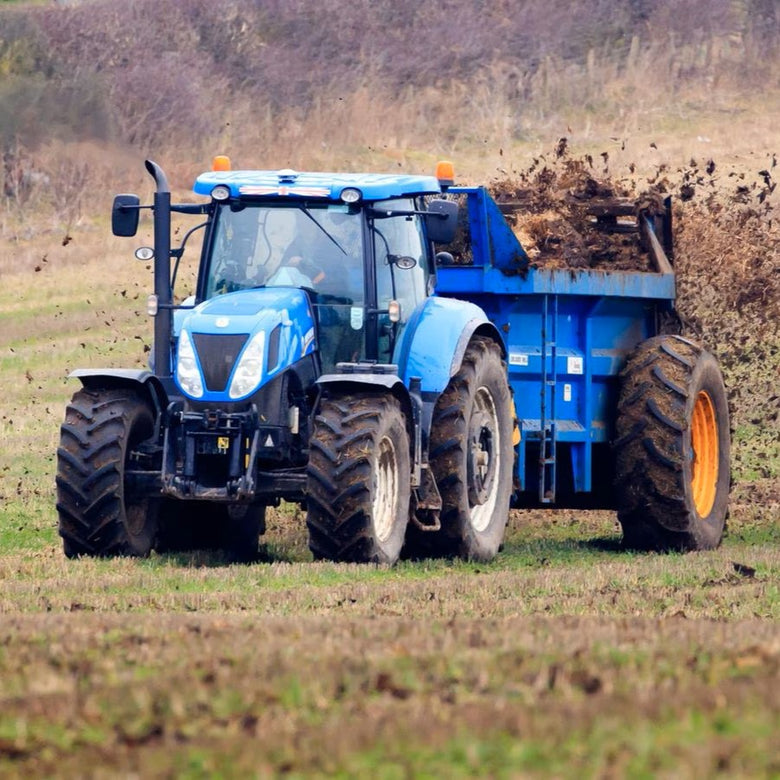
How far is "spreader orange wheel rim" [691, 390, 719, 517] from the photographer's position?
1286 centimetres

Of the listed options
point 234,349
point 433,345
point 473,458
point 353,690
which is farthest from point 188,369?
point 353,690

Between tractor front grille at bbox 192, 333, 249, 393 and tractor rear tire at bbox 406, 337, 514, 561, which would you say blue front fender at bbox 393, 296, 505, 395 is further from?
tractor front grille at bbox 192, 333, 249, 393

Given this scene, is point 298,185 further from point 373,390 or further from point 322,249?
point 373,390

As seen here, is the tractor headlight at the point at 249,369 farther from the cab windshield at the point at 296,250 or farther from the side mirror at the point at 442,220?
the side mirror at the point at 442,220

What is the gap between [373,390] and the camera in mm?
10117

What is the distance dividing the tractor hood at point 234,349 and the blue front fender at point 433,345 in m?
0.88

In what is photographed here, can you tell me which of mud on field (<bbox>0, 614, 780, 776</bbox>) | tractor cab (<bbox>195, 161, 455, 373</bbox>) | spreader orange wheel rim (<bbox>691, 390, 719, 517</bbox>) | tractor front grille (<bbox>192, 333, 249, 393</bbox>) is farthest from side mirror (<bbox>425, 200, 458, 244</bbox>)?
mud on field (<bbox>0, 614, 780, 776</bbox>)

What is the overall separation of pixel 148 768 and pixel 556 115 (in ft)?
103

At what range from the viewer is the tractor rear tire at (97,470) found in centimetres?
1007

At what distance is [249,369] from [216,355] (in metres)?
0.20

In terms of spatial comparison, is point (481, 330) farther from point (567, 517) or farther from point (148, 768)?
point (148, 768)

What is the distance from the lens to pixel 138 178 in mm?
27719

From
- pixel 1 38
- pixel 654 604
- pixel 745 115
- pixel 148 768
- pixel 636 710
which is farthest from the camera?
pixel 745 115

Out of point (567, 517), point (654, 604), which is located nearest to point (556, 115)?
point (567, 517)
